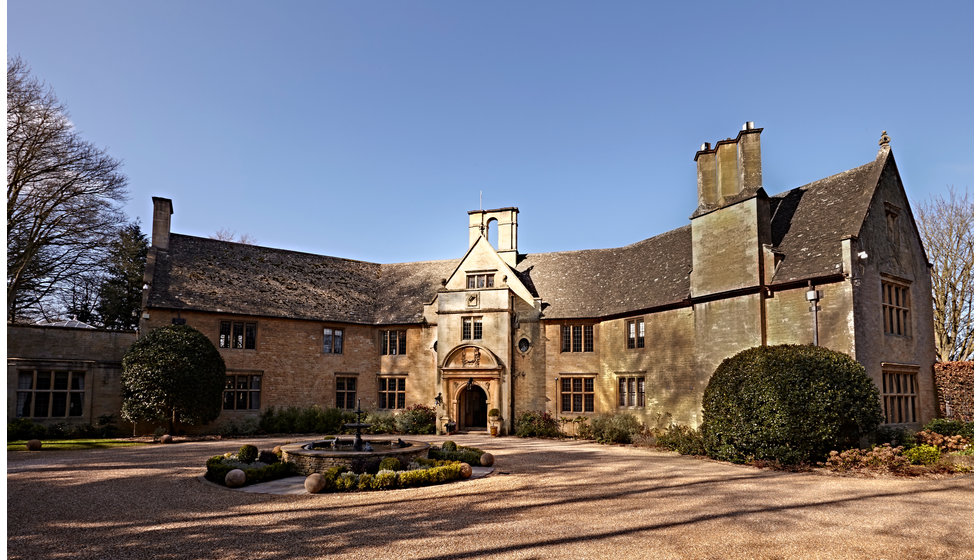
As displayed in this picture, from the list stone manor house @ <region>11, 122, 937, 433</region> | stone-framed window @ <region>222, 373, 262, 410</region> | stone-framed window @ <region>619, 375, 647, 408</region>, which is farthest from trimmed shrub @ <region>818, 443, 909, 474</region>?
stone-framed window @ <region>222, 373, 262, 410</region>

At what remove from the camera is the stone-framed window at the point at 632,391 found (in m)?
26.4

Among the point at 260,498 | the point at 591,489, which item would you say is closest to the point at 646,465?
the point at 591,489

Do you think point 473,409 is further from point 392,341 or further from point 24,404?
point 24,404

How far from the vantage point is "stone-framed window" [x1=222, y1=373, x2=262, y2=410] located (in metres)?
29.3

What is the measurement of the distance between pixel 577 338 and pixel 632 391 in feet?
13.7

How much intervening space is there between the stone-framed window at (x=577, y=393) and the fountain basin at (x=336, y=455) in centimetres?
1386

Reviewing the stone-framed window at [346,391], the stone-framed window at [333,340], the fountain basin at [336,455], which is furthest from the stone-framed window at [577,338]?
the fountain basin at [336,455]

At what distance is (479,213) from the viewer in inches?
1375

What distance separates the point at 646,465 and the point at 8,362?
2421cm

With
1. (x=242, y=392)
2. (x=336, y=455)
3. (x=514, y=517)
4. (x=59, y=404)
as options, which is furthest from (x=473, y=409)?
(x=514, y=517)

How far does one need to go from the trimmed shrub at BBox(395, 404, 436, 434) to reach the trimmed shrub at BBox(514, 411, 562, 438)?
14.0 feet

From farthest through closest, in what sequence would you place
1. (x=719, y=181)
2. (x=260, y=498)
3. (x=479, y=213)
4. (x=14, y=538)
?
(x=479, y=213)
(x=719, y=181)
(x=260, y=498)
(x=14, y=538)

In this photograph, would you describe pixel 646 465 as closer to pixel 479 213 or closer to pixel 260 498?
pixel 260 498

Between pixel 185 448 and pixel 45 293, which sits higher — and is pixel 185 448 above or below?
below
